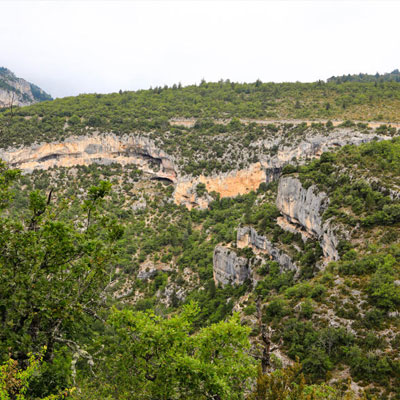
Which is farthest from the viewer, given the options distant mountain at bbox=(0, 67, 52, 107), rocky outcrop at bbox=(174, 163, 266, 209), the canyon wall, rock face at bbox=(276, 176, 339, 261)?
distant mountain at bbox=(0, 67, 52, 107)

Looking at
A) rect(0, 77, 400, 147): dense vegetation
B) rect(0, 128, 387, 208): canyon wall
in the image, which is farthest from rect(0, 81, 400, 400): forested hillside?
rect(0, 77, 400, 147): dense vegetation

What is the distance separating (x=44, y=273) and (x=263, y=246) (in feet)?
107

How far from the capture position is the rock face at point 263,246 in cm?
3503

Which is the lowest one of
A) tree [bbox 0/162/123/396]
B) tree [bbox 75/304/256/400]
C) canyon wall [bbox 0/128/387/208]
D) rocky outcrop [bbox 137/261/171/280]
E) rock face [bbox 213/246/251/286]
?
rocky outcrop [bbox 137/261/171/280]

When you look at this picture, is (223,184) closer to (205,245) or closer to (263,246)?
(205,245)

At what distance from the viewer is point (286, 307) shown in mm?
25016

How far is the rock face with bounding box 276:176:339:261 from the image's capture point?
30453 mm

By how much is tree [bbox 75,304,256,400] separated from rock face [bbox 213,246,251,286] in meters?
30.5

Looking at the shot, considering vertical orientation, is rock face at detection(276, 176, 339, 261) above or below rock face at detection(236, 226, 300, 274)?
above

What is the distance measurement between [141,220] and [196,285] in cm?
2123

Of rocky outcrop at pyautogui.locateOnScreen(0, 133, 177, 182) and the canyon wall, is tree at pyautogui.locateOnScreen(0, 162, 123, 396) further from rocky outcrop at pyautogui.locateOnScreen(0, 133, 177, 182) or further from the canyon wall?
rocky outcrop at pyautogui.locateOnScreen(0, 133, 177, 182)

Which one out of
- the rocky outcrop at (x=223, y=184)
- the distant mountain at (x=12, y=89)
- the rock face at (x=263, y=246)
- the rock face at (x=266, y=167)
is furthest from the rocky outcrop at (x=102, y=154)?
the distant mountain at (x=12, y=89)

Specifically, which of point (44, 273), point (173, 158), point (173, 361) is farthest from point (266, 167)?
point (44, 273)

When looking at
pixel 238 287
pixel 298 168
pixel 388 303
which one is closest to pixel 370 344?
pixel 388 303
